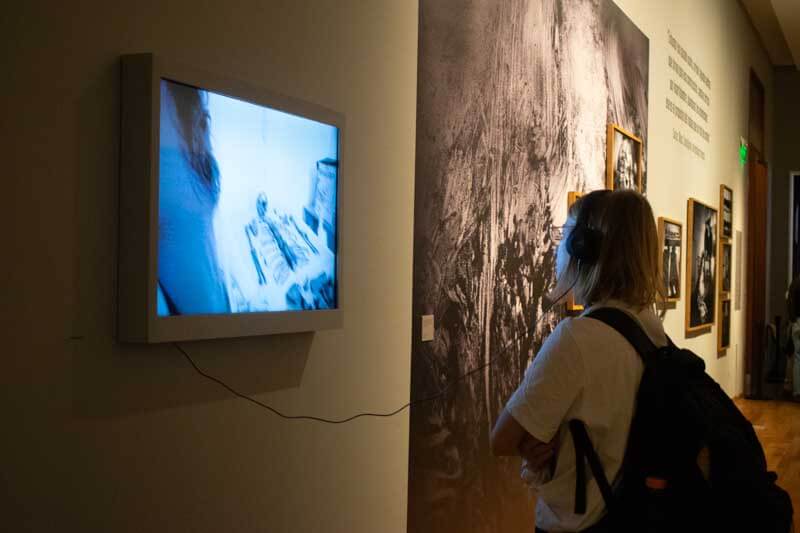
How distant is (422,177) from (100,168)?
1.67 meters

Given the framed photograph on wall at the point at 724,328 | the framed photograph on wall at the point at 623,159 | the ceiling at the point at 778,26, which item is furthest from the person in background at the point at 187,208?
the ceiling at the point at 778,26

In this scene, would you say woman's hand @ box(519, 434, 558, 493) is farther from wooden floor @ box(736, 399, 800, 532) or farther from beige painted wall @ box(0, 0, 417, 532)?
wooden floor @ box(736, 399, 800, 532)

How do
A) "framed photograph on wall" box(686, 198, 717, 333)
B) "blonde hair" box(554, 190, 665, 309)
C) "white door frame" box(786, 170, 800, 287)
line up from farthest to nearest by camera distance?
"white door frame" box(786, 170, 800, 287) → "framed photograph on wall" box(686, 198, 717, 333) → "blonde hair" box(554, 190, 665, 309)

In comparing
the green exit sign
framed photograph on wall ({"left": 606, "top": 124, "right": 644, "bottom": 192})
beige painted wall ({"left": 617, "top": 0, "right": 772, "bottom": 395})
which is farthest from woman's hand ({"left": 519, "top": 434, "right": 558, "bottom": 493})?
the green exit sign

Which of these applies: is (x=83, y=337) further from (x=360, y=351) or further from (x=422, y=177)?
(x=422, y=177)

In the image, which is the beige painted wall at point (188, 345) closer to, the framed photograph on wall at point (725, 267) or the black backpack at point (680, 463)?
the black backpack at point (680, 463)

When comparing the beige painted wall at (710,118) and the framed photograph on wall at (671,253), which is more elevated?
the beige painted wall at (710,118)

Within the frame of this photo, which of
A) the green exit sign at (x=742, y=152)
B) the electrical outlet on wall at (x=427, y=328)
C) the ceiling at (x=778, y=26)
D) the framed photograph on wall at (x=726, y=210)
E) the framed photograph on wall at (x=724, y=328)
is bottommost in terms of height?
the framed photograph on wall at (x=724, y=328)

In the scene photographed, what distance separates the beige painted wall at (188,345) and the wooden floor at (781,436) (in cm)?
339

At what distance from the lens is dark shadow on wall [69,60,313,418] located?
6.33 feet

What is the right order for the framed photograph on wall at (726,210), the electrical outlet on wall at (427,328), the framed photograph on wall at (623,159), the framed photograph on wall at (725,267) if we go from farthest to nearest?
the framed photograph on wall at (726,210)
the framed photograph on wall at (725,267)
the framed photograph on wall at (623,159)
the electrical outlet on wall at (427,328)

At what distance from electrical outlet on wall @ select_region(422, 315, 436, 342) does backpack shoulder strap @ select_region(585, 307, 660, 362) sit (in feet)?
4.67

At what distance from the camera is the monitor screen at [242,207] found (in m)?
2.11

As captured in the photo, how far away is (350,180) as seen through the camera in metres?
2.96
